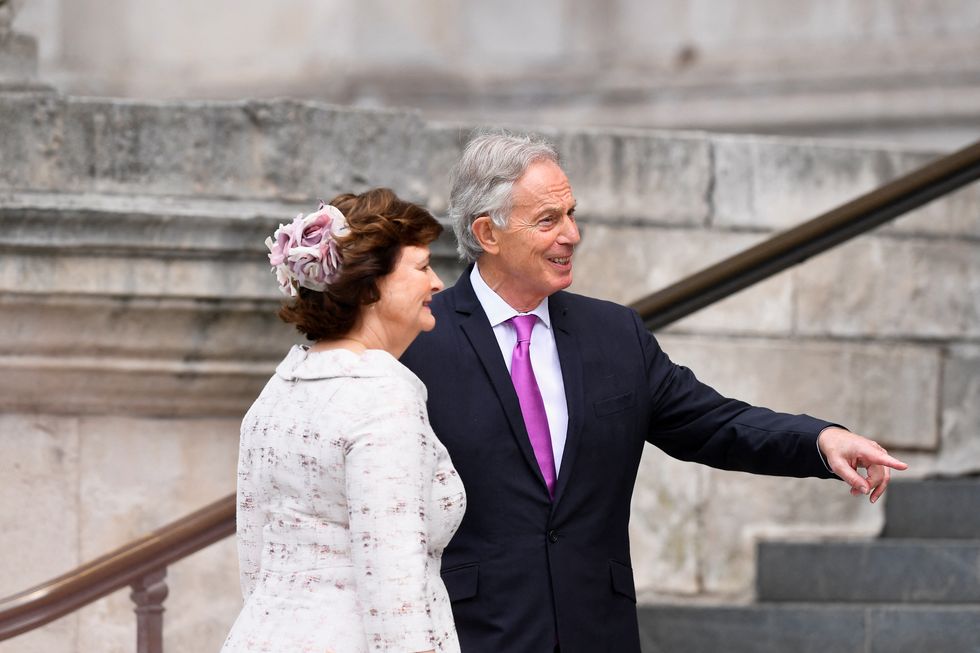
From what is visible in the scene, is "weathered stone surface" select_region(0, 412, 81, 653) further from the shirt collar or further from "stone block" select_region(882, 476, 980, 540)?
"stone block" select_region(882, 476, 980, 540)

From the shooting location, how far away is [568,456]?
9.20ft

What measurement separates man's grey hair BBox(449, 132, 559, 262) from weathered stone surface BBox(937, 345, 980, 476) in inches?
99.7

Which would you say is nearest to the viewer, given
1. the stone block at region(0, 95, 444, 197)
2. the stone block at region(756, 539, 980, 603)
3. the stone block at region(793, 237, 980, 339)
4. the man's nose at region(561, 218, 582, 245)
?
the man's nose at region(561, 218, 582, 245)

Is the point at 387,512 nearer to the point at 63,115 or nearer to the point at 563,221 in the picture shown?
the point at 563,221

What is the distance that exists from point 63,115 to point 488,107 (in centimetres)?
363

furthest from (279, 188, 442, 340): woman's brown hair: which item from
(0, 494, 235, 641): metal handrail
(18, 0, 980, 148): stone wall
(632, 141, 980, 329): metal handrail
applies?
(18, 0, 980, 148): stone wall

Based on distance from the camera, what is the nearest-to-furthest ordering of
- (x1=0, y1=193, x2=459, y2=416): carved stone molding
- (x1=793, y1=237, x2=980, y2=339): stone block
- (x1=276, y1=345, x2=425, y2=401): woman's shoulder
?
(x1=276, y1=345, x2=425, y2=401): woman's shoulder < (x1=0, y1=193, x2=459, y2=416): carved stone molding < (x1=793, y1=237, x2=980, y2=339): stone block

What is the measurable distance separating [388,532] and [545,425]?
663 millimetres

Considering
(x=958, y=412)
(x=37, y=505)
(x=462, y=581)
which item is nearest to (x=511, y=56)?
(x=958, y=412)

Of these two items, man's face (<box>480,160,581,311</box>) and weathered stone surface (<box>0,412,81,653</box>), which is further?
weathered stone surface (<box>0,412,81,653</box>)

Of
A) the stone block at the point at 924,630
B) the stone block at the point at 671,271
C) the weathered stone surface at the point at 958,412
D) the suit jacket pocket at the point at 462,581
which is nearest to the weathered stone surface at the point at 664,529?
the stone block at the point at 671,271

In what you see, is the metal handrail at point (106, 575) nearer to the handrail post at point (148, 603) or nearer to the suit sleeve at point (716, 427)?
the handrail post at point (148, 603)

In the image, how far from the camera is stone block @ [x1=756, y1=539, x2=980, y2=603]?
446cm

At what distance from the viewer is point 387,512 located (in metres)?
2.24
